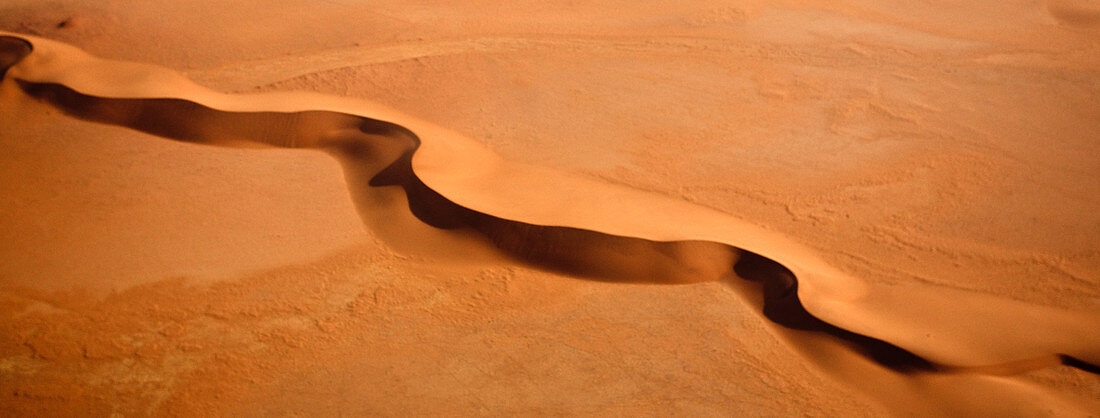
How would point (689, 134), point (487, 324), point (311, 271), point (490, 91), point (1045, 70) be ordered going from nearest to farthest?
point (487, 324)
point (311, 271)
point (689, 134)
point (490, 91)
point (1045, 70)

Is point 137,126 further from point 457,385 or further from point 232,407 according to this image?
point 457,385

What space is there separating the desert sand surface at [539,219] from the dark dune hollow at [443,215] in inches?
0.6

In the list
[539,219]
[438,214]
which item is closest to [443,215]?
[438,214]

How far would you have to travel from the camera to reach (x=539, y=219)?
11.1 ft

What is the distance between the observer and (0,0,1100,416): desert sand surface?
2.60 m

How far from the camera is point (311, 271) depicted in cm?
313

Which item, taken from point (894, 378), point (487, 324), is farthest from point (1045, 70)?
point (487, 324)

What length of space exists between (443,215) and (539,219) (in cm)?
45

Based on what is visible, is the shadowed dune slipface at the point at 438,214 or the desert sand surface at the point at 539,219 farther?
the shadowed dune slipface at the point at 438,214

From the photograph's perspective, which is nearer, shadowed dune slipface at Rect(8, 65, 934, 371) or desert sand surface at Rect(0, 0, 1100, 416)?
desert sand surface at Rect(0, 0, 1100, 416)

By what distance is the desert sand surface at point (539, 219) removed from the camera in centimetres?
260

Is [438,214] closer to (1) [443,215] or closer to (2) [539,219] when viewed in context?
(1) [443,215]

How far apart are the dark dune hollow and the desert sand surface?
0.01 metres

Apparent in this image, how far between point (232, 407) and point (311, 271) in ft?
2.50
